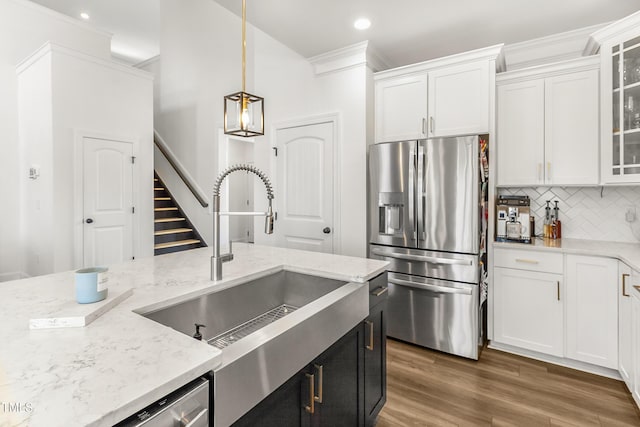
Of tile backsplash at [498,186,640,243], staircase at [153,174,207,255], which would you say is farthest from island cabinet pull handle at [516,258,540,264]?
staircase at [153,174,207,255]

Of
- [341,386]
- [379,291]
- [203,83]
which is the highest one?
[203,83]

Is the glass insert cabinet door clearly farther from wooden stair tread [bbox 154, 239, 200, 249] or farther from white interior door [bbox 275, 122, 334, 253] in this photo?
wooden stair tread [bbox 154, 239, 200, 249]

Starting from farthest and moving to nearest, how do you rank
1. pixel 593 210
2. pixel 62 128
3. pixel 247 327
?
pixel 62 128 < pixel 593 210 < pixel 247 327

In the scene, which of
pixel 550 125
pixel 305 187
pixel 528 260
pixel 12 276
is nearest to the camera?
pixel 528 260

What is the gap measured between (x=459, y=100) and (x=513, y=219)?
1.12 m

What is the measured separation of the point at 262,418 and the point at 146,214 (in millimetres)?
4385

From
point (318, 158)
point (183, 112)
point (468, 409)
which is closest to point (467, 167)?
point (318, 158)

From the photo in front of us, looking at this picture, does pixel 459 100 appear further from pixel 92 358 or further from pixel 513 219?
pixel 92 358

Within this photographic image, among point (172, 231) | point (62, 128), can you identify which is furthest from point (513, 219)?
point (62, 128)

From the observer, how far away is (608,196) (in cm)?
281

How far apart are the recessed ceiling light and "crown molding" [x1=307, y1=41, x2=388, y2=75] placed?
0.25 meters

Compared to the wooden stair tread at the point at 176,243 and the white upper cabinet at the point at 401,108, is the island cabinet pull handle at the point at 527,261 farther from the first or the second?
the wooden stair tread at the point at 176,243

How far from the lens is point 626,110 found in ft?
7.79

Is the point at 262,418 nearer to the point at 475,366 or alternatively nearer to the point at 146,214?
the point at 475,366
